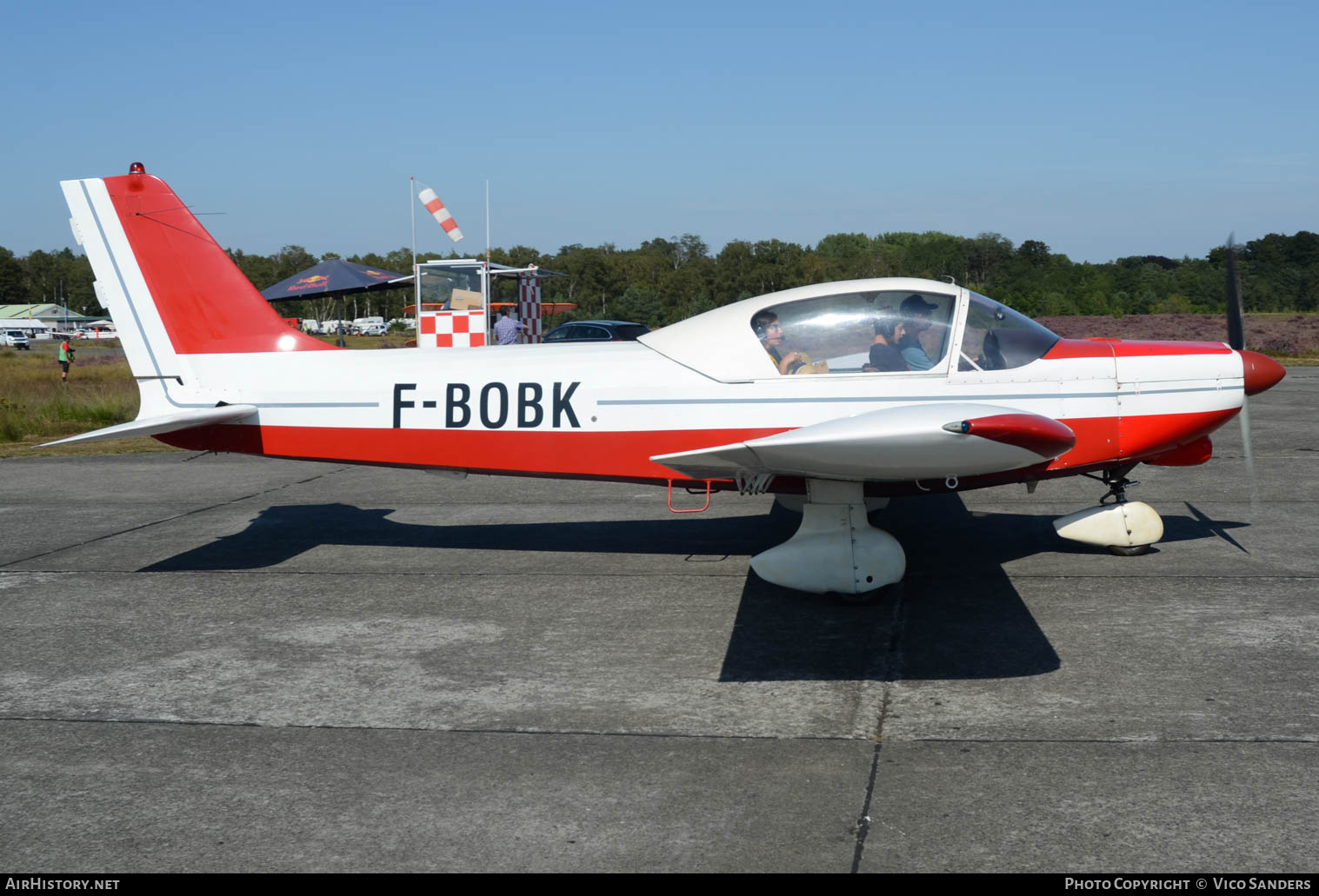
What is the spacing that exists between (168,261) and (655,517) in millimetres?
4437

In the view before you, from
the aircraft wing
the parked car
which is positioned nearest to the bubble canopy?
the aircraft wing

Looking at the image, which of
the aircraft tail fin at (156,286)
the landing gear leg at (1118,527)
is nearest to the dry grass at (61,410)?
the aircraft tail fin at (156,286)

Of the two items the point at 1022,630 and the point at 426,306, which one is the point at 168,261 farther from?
the point at 426,306

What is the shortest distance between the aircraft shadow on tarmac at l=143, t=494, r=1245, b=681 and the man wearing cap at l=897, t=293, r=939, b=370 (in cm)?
147

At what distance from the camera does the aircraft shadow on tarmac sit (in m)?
5.47

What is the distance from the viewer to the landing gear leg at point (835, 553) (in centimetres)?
633

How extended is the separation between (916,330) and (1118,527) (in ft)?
7.17

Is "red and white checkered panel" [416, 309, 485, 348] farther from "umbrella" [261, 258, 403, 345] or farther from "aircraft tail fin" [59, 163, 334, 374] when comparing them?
"aircraft tail fin" [59, 163, 334, 374]

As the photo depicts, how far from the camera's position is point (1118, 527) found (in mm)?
7406

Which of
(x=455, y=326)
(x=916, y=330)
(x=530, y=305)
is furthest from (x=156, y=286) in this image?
(x=530, y=305)

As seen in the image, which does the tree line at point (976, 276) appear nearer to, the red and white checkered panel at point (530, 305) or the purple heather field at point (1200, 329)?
the purple heather field at point (1200, 329)

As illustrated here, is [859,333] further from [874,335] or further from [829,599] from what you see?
[829,599]

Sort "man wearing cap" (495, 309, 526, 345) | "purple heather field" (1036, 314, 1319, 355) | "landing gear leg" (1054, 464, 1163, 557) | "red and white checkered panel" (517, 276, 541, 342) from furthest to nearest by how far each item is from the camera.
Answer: "purple heather field" (1036, 314, 1319, 355), "red and white checkered panel" (517, 276, 541, 342), "man wearing cap" (495, 309, 526, 345), "landing gear leg" (1054, 464, 1163, 557)

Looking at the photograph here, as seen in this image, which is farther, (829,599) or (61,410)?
(61,410)
